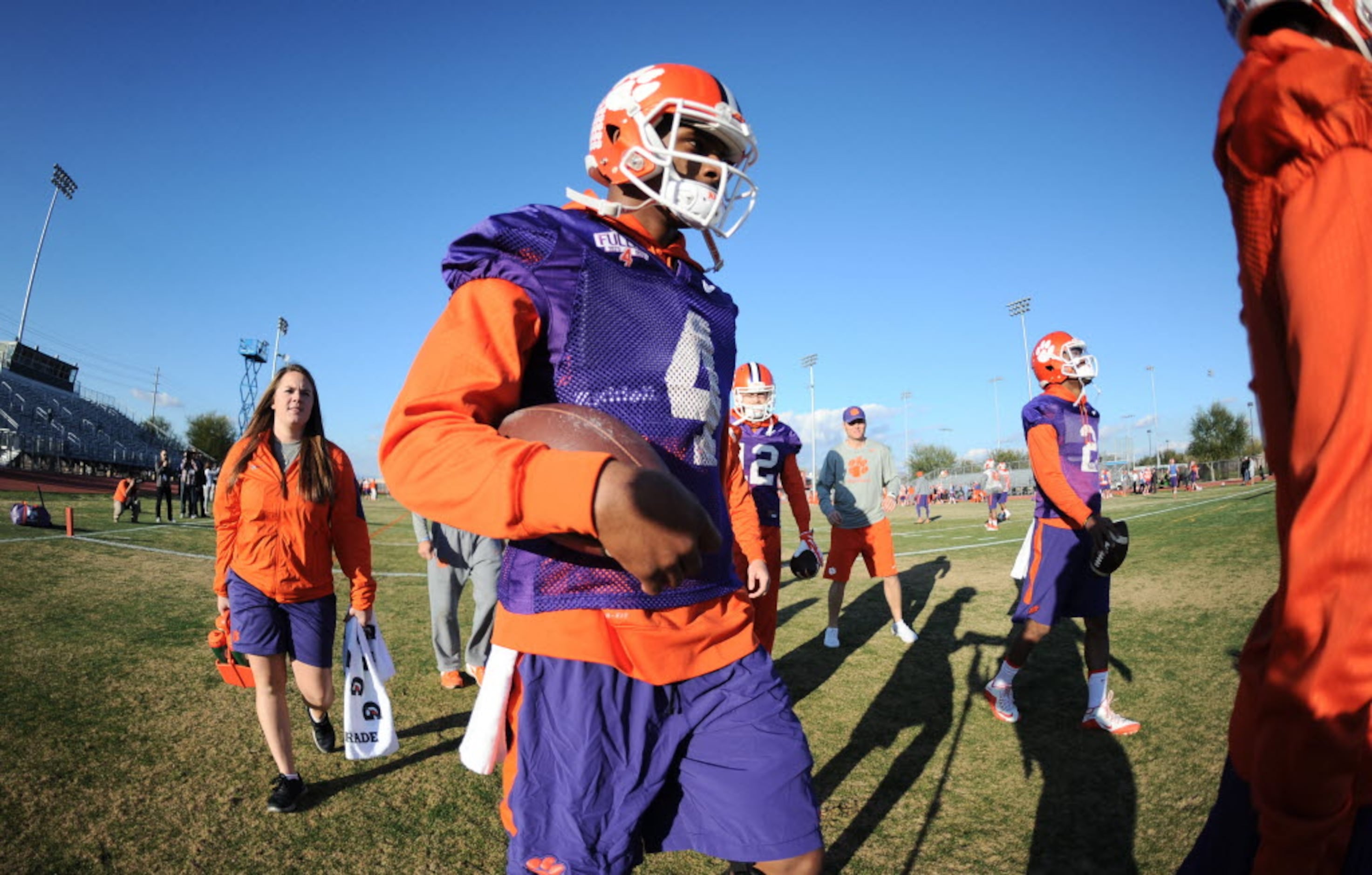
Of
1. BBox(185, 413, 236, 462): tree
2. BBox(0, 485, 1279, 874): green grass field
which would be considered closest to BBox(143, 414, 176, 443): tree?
BBox(185, 413, 236, 462): tree

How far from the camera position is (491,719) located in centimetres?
180

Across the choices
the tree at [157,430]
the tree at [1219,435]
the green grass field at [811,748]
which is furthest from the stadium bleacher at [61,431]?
the tree at [1219,435]

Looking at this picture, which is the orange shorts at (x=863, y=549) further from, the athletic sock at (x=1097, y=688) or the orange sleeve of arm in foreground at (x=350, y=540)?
the orange sleeve of arm in foreground at (x=350, y=540)

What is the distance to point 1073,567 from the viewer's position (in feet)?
17.9

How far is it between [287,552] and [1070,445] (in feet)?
18.7

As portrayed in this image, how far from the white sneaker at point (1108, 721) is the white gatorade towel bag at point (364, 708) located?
190 inches

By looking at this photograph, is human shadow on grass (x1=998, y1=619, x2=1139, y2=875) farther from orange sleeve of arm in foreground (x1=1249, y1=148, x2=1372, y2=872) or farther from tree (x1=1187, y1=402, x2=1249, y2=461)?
tree (x1=1187, y1=402, x2=1249, y2=461)

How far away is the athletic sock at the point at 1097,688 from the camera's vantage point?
→ 5.25m

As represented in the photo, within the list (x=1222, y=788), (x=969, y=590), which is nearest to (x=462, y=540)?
(x=1222, y=788)

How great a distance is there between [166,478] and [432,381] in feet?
76.5

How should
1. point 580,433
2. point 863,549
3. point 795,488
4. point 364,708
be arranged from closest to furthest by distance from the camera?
point 580,433 < point 364,708 < point 795,488 < point 863,549

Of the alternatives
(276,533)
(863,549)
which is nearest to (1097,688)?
(863,549)

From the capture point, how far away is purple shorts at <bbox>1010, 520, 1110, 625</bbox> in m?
5.41

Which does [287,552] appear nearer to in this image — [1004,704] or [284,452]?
[284,452]
